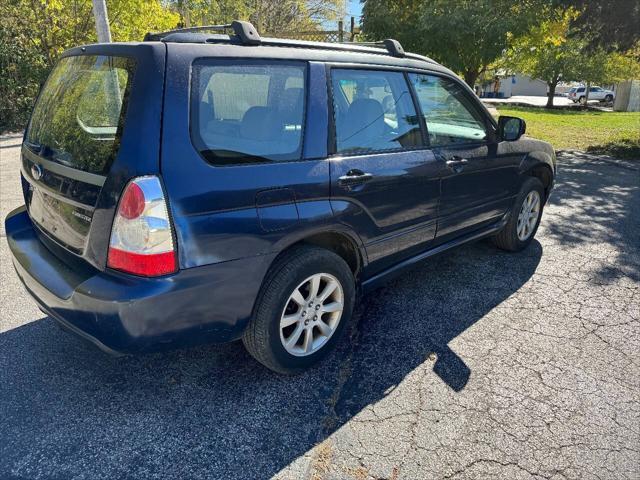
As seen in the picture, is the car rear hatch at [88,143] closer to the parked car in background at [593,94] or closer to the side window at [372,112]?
the side window at [372,112]

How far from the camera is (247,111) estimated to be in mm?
2316

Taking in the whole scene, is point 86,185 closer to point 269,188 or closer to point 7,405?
point 269,188

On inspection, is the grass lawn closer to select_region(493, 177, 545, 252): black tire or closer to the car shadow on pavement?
select_region(493, 177, 545, 252): black tire

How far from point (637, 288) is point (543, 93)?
6892 centimetres

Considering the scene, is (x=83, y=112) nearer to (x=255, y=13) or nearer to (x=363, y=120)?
(x=363, y=120)

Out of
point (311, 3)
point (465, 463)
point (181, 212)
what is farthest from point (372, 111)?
point (311, 3)

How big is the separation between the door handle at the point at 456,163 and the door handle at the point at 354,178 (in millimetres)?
861

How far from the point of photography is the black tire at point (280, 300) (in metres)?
2.35

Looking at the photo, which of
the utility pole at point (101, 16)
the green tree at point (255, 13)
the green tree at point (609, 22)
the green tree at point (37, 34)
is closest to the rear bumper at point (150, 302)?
the utility pole at point (101, 16)

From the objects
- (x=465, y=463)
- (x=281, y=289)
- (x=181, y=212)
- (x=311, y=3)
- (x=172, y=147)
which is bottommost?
(x=465, y=463)

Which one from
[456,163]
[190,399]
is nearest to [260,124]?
[190,399]

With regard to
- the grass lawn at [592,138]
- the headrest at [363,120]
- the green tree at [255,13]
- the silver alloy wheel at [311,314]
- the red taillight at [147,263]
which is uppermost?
the green tree at [255,13]

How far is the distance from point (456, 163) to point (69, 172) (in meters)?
2.45

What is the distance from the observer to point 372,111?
286cm
